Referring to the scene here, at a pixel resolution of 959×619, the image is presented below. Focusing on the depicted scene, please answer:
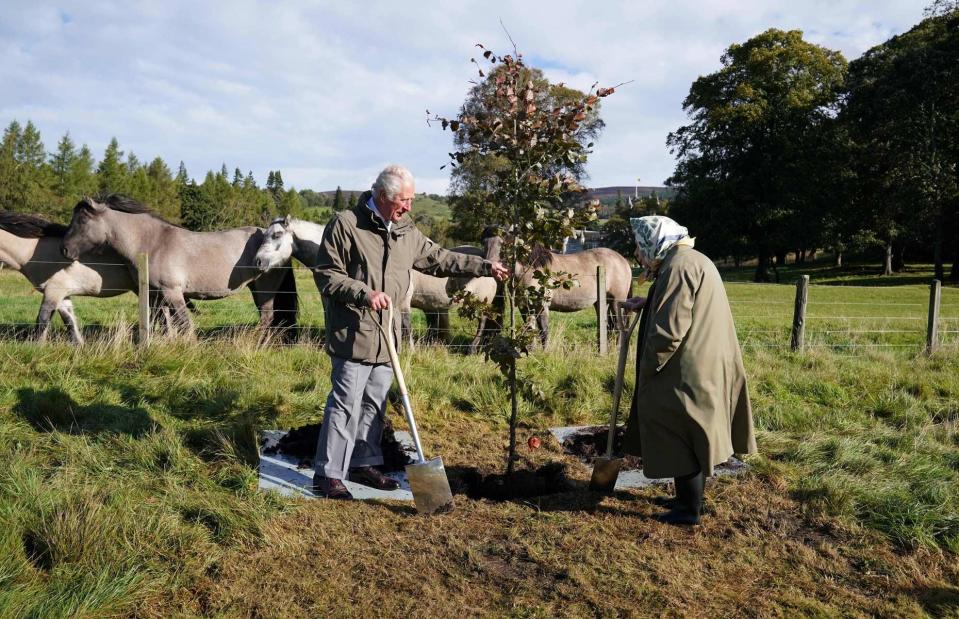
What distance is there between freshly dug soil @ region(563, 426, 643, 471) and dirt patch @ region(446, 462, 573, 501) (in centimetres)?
53

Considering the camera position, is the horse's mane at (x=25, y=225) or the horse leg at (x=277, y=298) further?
the horse leg at (x=277, y=298)

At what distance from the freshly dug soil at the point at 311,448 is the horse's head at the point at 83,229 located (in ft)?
18.1

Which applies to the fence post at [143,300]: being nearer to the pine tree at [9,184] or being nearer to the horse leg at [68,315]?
Result: the horse leg at [68,315]

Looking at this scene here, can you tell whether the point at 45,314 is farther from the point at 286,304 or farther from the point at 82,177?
the point at 82,177

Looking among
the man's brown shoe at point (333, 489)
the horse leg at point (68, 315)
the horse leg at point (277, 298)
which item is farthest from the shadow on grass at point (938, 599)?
the horse leg at point (68, 315)

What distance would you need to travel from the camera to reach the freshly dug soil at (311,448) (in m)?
5.30

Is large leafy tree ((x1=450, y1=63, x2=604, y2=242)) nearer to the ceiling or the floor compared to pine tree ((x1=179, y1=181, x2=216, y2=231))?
nearer to the floor

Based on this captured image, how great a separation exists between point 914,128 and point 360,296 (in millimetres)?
29158

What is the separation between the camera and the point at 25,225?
952cm

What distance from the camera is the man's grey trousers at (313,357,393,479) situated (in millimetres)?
4445

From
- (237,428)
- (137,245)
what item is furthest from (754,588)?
(137,245)

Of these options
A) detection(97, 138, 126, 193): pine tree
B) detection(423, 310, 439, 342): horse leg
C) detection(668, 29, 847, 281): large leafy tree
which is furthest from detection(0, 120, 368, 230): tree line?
detection(423, 310, 439, 342): horse leg

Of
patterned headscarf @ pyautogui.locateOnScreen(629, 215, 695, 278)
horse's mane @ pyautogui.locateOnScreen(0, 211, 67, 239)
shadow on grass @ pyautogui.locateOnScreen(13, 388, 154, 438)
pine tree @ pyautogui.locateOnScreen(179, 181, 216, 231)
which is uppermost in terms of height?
pine tree @ pyautogui.locateOnScreen(179, 181, 216, 231)

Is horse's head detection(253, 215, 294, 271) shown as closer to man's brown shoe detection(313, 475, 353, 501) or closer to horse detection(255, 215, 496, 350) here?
horse detection(255, 215, 496, 350)
